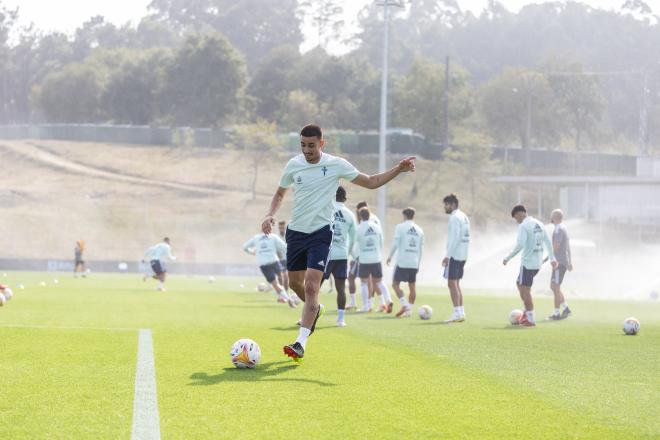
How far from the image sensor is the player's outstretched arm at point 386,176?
10.8 m

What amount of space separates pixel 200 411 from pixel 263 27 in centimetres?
15311

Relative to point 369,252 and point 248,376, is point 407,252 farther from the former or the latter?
point 248,376

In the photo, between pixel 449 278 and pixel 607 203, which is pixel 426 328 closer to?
pixel 449 278

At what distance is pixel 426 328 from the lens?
56.5ft

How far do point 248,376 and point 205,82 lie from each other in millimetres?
96932

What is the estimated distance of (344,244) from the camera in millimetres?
18859

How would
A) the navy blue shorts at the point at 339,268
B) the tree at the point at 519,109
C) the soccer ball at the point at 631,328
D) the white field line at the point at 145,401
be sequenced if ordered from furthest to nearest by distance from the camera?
the tree at the point at 519,109, the navy blue shorts at the point at 339,268, the soccer ball at the point at 631,328, the white field line at the point at 145,401

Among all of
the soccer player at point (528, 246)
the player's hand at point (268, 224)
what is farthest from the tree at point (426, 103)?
the player's hand at point (268, 224)

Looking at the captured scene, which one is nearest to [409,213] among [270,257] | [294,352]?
[270,257]

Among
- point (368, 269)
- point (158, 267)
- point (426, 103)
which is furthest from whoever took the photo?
point (426, 103)

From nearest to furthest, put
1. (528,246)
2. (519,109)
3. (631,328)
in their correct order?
(631,328)
(528,246)
(519,109)

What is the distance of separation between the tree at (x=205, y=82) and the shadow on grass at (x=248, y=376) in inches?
3712

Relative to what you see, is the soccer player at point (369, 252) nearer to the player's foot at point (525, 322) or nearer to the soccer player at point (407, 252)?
the soccer player at point (407, 252)

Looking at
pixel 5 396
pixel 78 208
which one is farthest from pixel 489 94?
pixel 5 396
